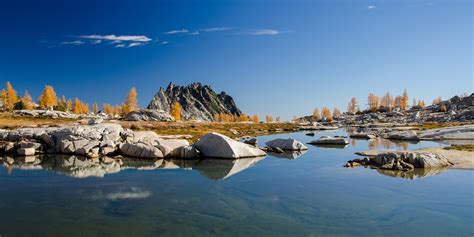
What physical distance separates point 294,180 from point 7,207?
751 inches

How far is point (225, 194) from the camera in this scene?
68.3ft

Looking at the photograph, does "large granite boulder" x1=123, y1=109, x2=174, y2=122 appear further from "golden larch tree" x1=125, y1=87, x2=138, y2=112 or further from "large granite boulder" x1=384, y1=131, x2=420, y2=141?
"large granite boulder" x1=384, y1=131, x2=420, y2=141

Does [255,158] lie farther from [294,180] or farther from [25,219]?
[25,219]

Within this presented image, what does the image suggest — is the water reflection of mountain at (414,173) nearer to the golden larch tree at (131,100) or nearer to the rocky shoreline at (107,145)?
the rocky shoreline at (107,145)

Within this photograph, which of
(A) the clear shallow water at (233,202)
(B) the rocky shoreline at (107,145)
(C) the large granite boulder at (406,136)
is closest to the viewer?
(A) the clear shallow water at (233,202)

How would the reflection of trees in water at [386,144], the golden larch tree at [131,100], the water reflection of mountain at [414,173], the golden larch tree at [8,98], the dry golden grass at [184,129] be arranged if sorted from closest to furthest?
1. the water reflection of mountain at [414,173]
2. the reflection of trees in water at [386,144]
3. the dry golden grass at [184,129]
4. the golden larch tree at [8,98]
5. the golden larch tree at [131,100]

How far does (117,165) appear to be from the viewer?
32.7 metres

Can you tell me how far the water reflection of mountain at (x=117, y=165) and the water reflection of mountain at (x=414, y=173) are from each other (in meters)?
12.9

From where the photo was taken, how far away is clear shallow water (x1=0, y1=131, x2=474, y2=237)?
47.6 feet

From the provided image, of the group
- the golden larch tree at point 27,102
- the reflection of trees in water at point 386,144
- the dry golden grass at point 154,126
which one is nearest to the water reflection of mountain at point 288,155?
the reflection of trees in water at point 386,144

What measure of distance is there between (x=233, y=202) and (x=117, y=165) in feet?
60.2

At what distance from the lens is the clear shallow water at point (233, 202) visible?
14500 mm

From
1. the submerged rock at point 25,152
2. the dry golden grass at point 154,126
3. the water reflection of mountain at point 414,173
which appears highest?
the dry golden grass at point 154,126

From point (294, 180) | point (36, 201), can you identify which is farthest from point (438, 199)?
point (36, 201)
